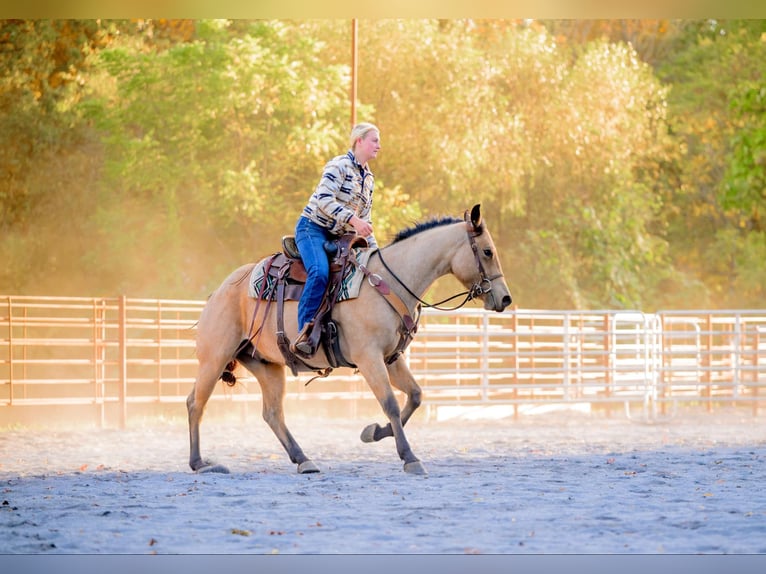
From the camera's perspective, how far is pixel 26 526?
5.98 m

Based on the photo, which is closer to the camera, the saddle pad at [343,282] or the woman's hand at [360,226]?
the woman's hand at [360,226]

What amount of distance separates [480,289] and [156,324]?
7143mm

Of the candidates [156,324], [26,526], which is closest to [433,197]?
[156,324]

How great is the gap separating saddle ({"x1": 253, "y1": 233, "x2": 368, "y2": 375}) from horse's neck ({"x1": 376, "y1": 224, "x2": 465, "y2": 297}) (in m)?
0.29

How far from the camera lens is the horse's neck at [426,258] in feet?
27.0

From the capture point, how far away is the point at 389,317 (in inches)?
322

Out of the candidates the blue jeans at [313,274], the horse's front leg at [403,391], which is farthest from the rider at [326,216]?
the horse's front leg at [403,391]

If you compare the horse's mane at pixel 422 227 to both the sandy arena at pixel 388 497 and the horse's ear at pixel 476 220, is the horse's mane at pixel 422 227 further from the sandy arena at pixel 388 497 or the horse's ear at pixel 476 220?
the sandy arena at pixel 388 497

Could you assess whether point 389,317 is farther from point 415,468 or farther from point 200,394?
point 200,394

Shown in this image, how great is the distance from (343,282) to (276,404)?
3.60 ft

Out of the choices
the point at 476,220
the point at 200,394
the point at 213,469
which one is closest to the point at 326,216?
the point at 476,220

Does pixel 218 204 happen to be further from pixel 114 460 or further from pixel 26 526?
pixel 26 526

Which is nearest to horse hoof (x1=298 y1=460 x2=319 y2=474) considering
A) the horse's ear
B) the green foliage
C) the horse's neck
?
the horse's neck

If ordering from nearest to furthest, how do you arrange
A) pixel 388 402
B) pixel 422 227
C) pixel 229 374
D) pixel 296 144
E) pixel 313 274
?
pixel 388 402 → pixel 313 274 → pixel 422 227 → pixel 229 374 → pixel 296 144
